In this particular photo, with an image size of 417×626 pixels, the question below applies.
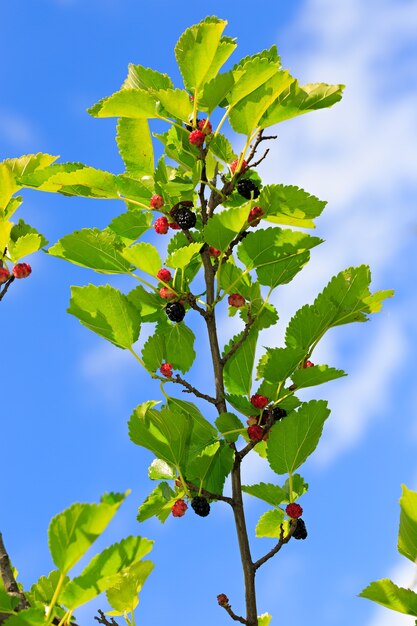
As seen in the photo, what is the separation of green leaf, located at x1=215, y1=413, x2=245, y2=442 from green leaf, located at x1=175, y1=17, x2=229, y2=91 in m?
1.23

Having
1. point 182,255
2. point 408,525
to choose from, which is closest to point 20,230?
point 182,255

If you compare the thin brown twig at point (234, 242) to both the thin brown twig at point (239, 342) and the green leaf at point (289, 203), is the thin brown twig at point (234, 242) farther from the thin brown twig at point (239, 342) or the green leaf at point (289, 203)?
the thin brown twig at point (239, 342)

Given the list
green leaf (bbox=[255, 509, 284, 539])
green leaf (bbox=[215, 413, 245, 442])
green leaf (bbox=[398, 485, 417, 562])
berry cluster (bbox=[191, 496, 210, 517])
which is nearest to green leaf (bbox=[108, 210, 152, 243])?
green leaf (bbox=[215, 413, 245, 442])

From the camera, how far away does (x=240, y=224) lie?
9.04 ft

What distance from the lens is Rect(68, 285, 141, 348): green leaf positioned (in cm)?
286

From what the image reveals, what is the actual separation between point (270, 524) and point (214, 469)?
1.27ft

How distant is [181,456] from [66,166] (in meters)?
1.25

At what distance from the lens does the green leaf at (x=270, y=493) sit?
3.00 meters

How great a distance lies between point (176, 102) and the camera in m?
2.92

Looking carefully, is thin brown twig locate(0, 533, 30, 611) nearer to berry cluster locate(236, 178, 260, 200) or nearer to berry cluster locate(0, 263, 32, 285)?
berry cluster locate(0, 263, 32, 285)

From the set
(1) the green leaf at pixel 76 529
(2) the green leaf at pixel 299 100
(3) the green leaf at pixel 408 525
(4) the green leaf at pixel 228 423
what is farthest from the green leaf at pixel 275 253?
(1) the green leaf at pixel 76 529

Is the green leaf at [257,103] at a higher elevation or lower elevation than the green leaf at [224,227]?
higher

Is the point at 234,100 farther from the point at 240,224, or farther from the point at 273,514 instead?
the point at 273,514

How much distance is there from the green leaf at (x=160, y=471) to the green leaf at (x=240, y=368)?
1.23 feet
